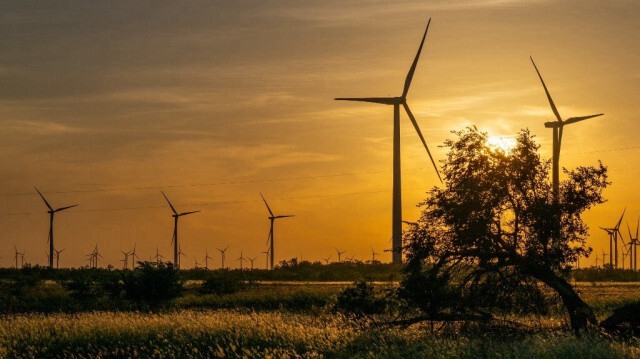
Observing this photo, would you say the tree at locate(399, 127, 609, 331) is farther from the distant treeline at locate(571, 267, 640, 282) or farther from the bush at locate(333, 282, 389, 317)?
the distant treeline at locate(571, 267, 640, 282)

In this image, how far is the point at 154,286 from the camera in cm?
7406

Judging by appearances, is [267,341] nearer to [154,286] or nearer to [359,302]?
[359,302]

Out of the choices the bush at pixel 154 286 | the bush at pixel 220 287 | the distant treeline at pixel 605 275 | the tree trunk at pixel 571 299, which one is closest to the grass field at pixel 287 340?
the tree trunk at pixel 571 299

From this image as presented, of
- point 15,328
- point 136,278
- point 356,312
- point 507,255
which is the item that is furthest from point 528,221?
point 136,278

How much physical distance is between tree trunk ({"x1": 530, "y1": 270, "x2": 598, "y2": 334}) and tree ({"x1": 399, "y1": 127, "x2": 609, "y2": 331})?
46 mm

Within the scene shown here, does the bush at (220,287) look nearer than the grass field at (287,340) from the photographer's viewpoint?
No

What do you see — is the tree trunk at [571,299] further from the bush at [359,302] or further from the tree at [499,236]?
the bush at [359,302]

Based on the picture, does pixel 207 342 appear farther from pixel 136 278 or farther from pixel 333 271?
pixel 333 271

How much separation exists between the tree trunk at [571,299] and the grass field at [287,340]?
3.29 feet

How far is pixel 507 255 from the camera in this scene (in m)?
43.7

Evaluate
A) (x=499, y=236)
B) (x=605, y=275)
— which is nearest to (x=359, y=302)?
(x=499, y=236)

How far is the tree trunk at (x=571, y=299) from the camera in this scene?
141 ft

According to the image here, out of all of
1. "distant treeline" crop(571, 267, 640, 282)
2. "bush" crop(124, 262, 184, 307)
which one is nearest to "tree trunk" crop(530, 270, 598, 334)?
"bush" crop(124, 262, 184, 307)

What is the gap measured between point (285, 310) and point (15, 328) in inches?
883
